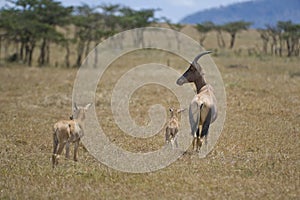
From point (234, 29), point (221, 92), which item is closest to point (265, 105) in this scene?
point (221, 92)

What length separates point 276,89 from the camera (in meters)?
24.8

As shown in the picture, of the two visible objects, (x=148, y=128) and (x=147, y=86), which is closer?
(x=148, y=128)

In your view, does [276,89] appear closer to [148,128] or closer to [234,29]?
[148,128]

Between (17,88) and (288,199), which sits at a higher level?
(288,199)

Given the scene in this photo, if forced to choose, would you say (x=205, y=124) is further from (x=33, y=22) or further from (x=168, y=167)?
(x=33, y=22)

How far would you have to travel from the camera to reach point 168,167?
388 inches

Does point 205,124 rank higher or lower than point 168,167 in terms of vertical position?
higher

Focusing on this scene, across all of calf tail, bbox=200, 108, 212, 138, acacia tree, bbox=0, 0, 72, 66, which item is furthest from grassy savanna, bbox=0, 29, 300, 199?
acacia tree, bbox=0, 0, 72, 66

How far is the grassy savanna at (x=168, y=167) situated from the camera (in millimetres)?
8156

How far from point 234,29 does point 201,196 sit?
69987mm

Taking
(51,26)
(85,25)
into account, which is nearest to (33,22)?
(51,26)

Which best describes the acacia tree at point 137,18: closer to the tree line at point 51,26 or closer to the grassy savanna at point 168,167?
the tree line at point 51,26

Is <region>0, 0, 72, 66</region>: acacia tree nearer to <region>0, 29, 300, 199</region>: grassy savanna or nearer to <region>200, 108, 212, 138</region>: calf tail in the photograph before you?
<region>0, 29, 300, 199</region>: grassy savanna

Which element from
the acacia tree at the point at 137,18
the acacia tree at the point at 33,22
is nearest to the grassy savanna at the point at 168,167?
the acacia tree at the point at 33,22
